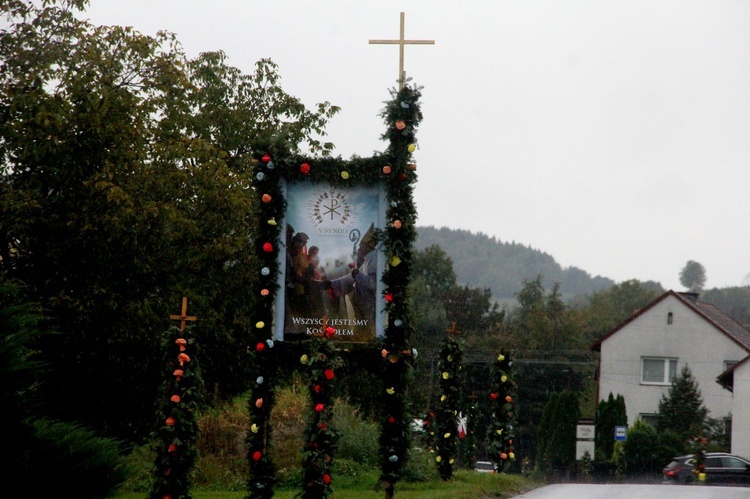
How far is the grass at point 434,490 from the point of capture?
16984 millimetres

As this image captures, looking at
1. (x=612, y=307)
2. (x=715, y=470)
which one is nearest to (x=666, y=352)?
(x=715, y=470)

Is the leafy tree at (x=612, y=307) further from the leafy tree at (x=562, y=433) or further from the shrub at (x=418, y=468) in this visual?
the shrub at (x=418, y=468)

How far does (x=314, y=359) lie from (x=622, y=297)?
335ft

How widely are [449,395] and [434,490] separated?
3.54m

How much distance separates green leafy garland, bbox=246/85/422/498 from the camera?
1539 centimetres

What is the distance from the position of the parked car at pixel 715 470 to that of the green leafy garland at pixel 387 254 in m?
19.0

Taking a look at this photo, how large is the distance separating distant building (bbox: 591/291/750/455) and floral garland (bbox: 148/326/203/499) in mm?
35887

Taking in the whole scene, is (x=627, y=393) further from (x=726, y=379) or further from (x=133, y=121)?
(x=133, y=121)

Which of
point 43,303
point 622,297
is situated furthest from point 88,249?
point 622,297

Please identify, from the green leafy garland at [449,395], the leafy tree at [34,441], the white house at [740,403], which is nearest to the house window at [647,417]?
the white house at [740,403]

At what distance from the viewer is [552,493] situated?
19.3m

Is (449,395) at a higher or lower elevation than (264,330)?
lower

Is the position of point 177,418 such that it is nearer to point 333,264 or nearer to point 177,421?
point 177,421

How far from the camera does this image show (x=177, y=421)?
14688mm
